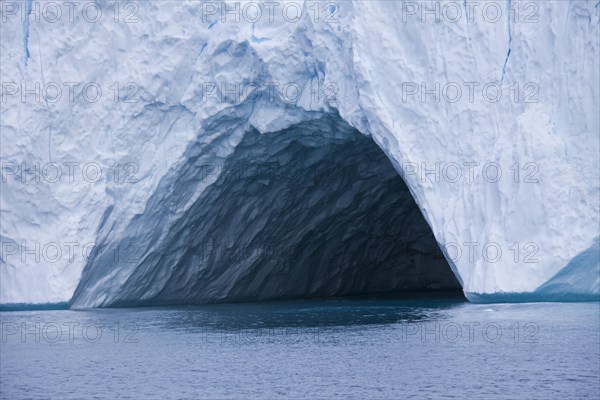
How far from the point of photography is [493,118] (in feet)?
50.0

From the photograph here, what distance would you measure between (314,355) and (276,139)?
767 cm

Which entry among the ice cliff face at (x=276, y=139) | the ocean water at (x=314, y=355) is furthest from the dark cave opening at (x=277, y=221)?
the ocean water at (x=314, y=355)

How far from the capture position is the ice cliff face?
14719 millimetres

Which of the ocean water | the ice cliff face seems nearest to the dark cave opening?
the ice cliff face

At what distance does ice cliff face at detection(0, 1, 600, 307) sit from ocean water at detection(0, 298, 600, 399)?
1.52m

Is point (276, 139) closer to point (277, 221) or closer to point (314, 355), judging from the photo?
point (277, 221)

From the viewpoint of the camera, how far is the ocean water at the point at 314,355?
9594 millimetres

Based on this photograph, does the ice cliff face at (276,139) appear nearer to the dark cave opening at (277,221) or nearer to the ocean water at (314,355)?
the dark cave opening at (277,221)

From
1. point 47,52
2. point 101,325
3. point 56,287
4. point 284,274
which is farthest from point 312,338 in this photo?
point 284,274

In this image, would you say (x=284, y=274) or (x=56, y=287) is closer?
(x=56, y=287)

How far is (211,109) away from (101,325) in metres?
4.61

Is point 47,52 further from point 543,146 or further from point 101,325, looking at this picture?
point 543,146

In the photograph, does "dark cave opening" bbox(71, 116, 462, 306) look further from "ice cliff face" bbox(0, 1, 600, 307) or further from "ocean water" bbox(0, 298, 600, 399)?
"ocean water" bbox(0, 298, 600, 399)

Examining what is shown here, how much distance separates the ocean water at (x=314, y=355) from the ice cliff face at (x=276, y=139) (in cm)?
152
